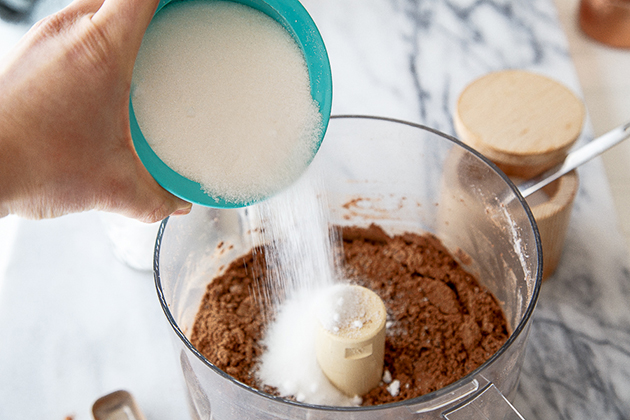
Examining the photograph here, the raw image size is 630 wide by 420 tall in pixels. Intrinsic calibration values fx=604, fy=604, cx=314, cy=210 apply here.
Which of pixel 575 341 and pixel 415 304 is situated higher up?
pixel 415 304

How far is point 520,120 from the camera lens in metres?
0.89

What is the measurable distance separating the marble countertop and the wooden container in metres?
0.10

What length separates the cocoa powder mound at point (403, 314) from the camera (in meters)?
0.72

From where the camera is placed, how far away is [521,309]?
2.30 ft

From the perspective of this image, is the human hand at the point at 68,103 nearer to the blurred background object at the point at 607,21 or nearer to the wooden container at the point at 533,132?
the wooden container at the point at 533,132

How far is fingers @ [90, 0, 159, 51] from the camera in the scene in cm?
48

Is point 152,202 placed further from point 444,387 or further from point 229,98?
point 444,387

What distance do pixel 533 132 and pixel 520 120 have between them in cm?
3

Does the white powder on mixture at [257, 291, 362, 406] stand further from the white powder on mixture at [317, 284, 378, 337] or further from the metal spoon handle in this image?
the metal spoon handle

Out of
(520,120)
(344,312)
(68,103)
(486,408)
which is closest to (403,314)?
(344,312)

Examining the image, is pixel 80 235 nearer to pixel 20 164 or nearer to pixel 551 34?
pixel 20 164

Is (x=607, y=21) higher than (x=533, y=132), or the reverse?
(x=533, y=132)

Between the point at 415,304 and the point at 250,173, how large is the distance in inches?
12.9

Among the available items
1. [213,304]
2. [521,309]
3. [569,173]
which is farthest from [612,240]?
[213,304]
